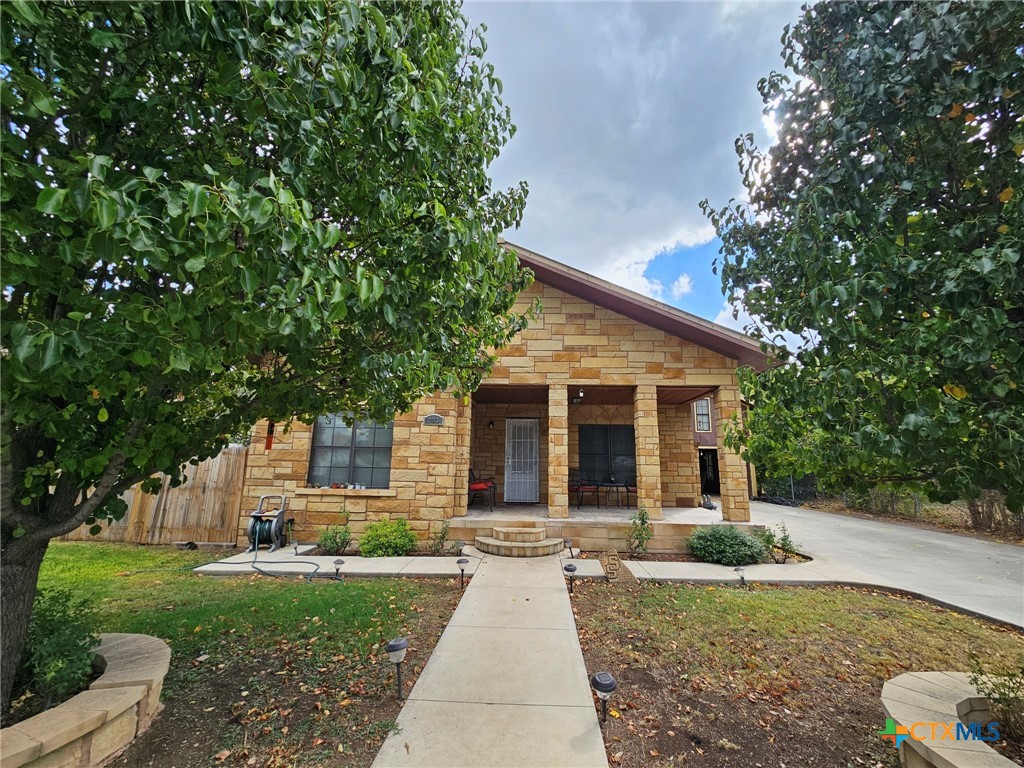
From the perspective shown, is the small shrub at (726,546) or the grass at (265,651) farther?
the small shrub at (726,546)

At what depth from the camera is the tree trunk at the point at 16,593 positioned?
271 cm

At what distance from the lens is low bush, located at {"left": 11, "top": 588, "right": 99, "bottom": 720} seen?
2654 millimetres

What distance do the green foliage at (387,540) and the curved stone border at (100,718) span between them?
4366 mm

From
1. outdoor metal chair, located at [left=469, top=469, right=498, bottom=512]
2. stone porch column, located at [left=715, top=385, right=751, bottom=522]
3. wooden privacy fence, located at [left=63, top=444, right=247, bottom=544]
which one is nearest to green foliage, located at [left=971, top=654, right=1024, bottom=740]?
stone porch column, located at [left=715, top=385, right=751, bottom=522]

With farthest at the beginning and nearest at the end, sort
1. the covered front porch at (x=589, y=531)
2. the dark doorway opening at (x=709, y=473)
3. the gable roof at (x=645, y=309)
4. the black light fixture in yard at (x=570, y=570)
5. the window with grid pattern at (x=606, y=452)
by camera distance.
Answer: the dark doorway opening at (x=709, y=473) → the window with grid pattern at (x=606, y=452) → the gable roof at (x=645, y=309) → the covered front porch at (x=589, y=531) → the black light fixture in yard at (x=570, y=570)

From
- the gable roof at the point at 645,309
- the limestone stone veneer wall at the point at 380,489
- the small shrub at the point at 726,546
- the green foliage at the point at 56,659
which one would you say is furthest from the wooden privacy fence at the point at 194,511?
the small shrub at the point at 726,546

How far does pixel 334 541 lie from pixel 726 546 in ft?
22.7

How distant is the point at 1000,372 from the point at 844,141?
4.61ft

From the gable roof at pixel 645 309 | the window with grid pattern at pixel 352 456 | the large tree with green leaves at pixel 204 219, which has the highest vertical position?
the gable roof at pixel 645 309

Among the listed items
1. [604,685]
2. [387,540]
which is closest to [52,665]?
[604,685]

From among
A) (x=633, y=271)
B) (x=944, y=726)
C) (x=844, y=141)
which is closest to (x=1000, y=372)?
(x=844, y=141)

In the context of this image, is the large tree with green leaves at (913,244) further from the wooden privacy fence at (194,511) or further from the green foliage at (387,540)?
the wooden privacy fence at (194,511)

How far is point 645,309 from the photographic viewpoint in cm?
865

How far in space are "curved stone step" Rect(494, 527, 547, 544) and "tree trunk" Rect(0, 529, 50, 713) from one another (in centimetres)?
592
